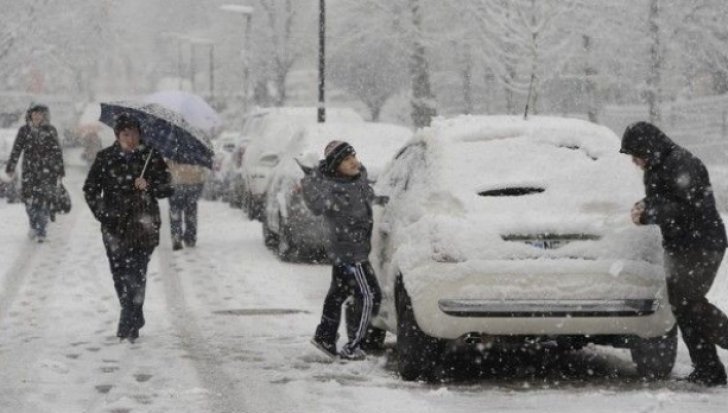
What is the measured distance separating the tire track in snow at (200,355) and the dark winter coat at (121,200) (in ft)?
2.85

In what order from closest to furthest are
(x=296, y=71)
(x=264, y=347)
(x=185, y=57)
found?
(x=264, y=347), (x=296, y=71), (x=185, y=57)

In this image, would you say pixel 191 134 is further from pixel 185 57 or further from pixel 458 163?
pixel 185 57

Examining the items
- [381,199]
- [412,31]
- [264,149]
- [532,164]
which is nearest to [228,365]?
[381,199]

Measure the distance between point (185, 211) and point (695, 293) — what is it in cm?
1140

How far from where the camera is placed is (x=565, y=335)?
340 inches

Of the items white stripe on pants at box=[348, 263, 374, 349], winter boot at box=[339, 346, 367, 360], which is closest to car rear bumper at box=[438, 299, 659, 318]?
white stripe on pants at box=[348, 263, 374, 349]

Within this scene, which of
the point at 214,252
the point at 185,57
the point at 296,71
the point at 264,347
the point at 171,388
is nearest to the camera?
the point at 171,388

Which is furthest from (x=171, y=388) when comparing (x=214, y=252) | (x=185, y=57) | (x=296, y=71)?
(x=185, y=57)

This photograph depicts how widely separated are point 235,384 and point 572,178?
238cm

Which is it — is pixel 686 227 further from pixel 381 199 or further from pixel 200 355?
pixel 200 355

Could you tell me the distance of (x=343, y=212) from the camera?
373 inches

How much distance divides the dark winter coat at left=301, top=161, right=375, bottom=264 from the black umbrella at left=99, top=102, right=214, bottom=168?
7.85ft

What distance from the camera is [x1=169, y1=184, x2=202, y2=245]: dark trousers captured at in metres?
18.7

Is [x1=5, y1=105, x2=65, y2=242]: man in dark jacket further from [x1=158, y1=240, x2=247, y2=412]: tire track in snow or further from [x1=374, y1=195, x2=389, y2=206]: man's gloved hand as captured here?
[x1=374, y1=195, x2=389, y2=206]: man's gloved hand
